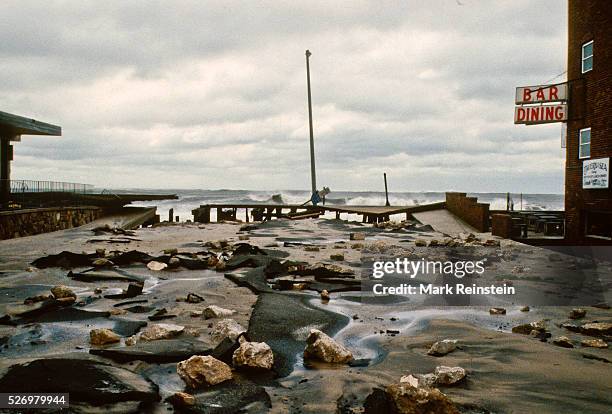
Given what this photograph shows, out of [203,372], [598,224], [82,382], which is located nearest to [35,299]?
[82,382]

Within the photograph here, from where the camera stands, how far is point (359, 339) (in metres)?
4.57

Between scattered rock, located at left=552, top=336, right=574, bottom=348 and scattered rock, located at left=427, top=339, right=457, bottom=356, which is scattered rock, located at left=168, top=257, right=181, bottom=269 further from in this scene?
scattered rock, located at left=552, top=336, right=574, bottom=348

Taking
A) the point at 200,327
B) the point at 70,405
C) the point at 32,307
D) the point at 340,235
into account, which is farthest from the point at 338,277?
the point at 340,235

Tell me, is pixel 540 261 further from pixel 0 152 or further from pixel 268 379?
pixel 0 152

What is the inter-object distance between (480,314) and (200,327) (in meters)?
3.40

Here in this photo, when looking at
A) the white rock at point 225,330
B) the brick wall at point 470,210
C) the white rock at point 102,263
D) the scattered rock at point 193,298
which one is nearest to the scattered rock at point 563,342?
the white rock at point 225,330

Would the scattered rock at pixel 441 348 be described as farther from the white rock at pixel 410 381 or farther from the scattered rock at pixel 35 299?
the scattered rock at pixel 35 299

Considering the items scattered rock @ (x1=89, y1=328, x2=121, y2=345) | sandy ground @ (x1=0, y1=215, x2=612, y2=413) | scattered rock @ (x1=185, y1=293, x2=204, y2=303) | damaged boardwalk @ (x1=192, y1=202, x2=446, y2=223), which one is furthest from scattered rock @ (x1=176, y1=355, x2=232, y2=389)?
damaged boardwalk @ (x1=192, y1=202, x2=446, y2=223)

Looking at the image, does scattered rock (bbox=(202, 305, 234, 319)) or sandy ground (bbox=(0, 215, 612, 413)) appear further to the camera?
scattered rock (bbox=(202, 305, 234, 319))

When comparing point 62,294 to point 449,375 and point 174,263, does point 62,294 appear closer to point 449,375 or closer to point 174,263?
point 174,263

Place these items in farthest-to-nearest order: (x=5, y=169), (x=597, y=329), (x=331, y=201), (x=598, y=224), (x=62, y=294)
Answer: (x=331, y=201) → (x=5, y=169) → (x=598, y=224) → (x=62, y=294) → (x=597, y=329)

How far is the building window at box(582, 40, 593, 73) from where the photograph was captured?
16156mm

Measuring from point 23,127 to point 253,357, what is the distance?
25728 millimetres

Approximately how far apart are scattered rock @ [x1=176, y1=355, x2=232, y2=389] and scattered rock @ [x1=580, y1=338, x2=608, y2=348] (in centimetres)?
334
